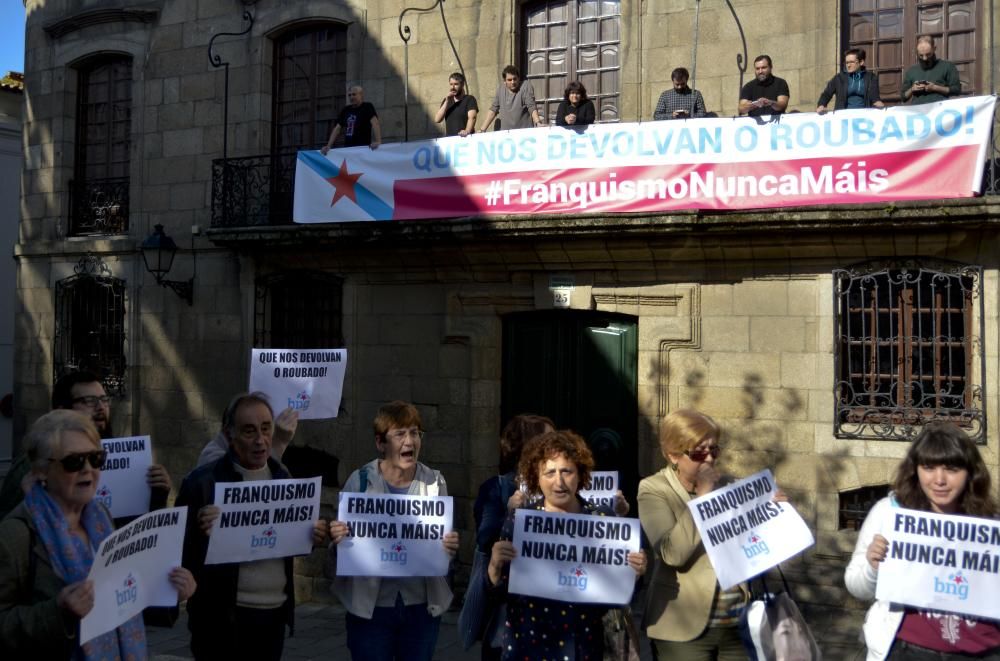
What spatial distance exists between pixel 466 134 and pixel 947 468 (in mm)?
7034

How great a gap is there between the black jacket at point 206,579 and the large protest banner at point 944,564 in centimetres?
279

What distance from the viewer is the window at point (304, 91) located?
12406mm

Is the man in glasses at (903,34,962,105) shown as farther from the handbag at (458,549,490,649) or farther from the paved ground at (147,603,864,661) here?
the handbag at (458,549,490,649)

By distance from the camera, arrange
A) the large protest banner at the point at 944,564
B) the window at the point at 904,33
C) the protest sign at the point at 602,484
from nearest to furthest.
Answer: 1. the large protest banner at the point at 944,564
2. the protest sign at the point at 602,484
3. the window at the point at 904,33

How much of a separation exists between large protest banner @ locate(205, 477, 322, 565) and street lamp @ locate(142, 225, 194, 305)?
27.1 ft

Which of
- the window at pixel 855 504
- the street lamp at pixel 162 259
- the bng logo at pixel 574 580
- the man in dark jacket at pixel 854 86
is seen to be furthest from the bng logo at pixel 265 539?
the street lamp at pixel 162 259

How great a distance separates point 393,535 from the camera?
498 cm

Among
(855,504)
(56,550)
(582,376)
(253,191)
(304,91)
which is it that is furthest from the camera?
(304,91)

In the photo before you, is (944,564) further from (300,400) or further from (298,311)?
(298,311)

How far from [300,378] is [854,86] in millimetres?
5402

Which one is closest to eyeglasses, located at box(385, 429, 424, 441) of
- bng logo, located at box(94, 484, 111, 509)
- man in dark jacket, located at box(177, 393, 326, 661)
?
man in dark jacket, located at box(177, 393, 326, 661)

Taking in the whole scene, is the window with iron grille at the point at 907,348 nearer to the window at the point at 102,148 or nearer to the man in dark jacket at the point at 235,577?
the man in dark jacket at the point at 235,577

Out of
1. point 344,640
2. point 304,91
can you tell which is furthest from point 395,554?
point 304,91

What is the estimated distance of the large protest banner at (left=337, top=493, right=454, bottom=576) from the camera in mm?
4977
